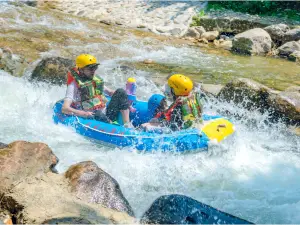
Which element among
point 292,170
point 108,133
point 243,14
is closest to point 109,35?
point 243,14

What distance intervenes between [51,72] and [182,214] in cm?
592

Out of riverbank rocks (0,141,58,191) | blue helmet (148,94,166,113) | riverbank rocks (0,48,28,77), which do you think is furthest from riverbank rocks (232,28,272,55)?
riverbank rocks (0,141,58,191)

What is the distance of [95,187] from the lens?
4.05m

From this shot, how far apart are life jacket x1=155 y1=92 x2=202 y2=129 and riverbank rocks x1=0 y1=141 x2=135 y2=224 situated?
1.85 meters

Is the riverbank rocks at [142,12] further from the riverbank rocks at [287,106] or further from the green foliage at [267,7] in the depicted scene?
the riverbank rocks at [287,106]

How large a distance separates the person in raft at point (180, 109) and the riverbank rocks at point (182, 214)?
2.30 metres

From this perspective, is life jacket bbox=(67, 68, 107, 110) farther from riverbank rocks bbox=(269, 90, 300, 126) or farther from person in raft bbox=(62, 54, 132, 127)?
riverbank rocks bbox=(269, 90, 300, 126)

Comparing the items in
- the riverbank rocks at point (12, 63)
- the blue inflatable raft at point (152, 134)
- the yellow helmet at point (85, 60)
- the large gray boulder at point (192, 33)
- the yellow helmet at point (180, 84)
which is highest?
the yellow helmet at point (85, 60)

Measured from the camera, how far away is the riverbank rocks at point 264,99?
739 centimetres

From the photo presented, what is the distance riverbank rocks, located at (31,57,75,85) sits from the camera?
846 cm

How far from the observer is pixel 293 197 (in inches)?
202

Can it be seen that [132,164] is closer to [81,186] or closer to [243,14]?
[81,186]

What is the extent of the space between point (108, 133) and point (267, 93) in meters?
3.44

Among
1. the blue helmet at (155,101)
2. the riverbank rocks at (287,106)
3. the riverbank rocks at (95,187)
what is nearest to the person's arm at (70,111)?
the blue helmet at (155,101)
